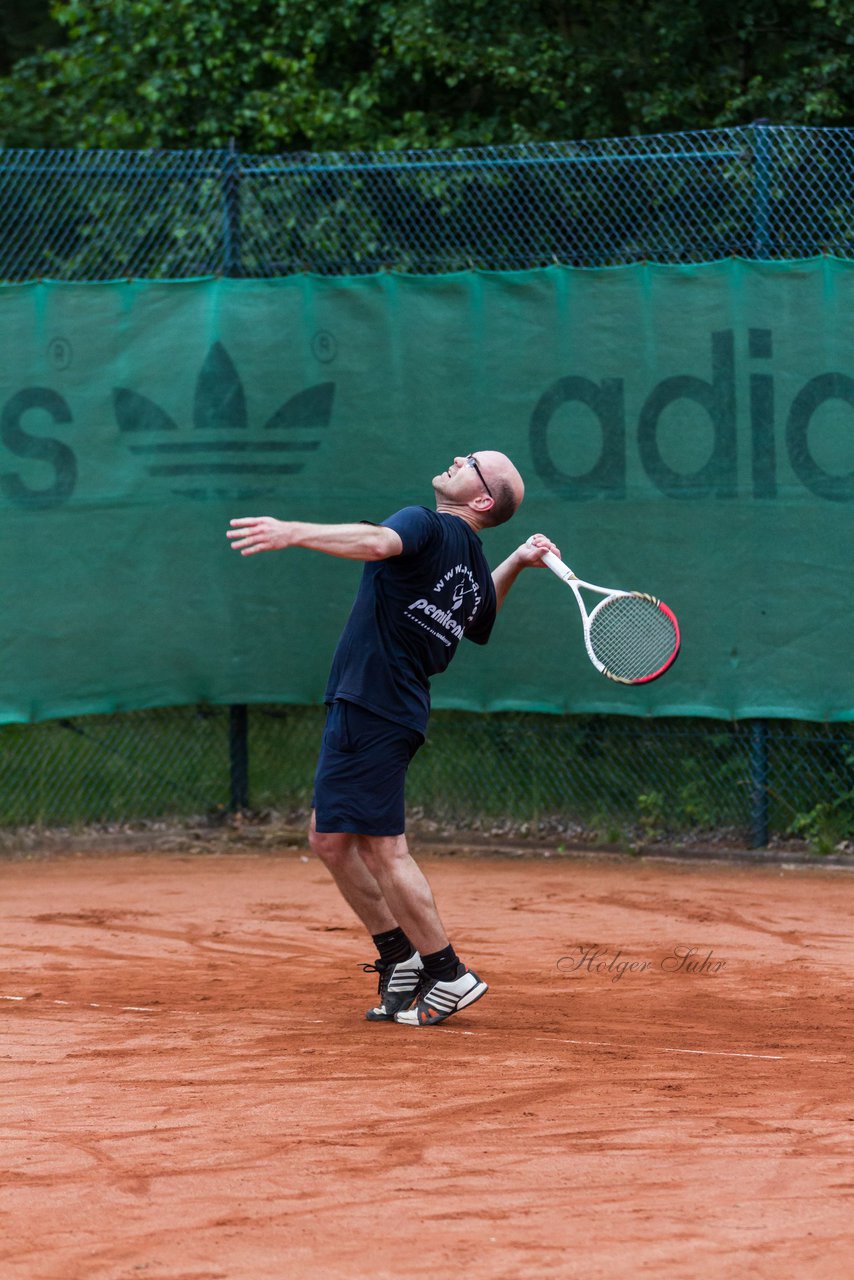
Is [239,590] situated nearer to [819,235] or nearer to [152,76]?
[819,235]

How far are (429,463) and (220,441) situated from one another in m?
1.04

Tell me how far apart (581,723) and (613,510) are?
1080mm

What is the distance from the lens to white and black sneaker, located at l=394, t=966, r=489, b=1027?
503cm

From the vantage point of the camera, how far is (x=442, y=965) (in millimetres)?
5043

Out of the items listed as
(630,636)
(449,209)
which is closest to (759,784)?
(630,636)

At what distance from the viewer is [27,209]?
8070 millimetres

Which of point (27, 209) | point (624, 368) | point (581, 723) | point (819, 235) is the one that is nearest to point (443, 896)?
point (581, 723)

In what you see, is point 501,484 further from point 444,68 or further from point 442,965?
point 444,68

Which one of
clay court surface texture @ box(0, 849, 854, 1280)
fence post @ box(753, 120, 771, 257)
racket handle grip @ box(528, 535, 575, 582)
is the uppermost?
fence post @ box(753, 120, 771, 257)

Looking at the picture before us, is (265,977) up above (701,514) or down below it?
below

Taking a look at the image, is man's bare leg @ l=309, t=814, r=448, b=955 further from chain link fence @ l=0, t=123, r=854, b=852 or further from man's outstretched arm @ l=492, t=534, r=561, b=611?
chain link fence @ l=0, t=123, r=854, b=852

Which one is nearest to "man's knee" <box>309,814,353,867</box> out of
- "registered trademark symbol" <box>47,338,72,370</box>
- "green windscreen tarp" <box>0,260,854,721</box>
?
"green windscreen tarp" <box>0,260,854,721</box>

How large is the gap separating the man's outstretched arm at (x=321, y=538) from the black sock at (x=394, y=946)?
4.17 ft

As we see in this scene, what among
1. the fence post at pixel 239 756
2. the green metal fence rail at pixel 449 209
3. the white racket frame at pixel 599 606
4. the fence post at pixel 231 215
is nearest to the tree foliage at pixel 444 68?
the green metal fence rail at pixel 449 209
